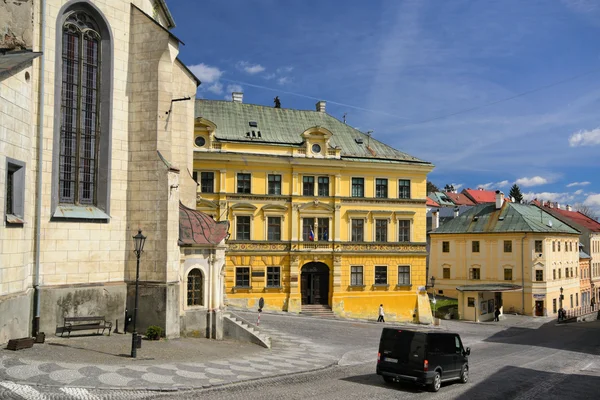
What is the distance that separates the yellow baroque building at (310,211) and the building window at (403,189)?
75 mm

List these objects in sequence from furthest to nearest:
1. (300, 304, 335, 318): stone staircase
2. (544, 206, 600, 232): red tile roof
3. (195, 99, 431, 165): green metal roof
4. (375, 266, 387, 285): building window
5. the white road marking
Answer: (544, 206, 600, 232): red tile roof
(375, 266, 387, 285): building window
(195, 99, 431, 165): green metal roof
(300, 304, 335, 318): stone staircase
the white road marking

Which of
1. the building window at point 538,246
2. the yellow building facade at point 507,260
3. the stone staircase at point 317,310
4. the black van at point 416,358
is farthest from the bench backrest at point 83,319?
the building window at point 538,246

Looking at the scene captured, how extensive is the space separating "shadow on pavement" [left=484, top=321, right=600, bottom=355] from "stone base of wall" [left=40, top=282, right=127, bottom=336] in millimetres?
24042

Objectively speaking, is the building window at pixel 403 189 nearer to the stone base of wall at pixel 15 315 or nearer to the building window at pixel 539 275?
the building window at pixel 539 275

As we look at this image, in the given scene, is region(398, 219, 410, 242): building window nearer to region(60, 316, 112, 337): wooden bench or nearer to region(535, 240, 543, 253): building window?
region(535, 240, 543, 253): building window

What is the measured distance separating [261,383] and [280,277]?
907 inches

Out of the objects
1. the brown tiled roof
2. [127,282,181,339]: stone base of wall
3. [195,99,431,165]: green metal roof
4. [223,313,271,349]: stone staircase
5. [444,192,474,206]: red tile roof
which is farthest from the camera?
[444,192,474,206]: red tile roof

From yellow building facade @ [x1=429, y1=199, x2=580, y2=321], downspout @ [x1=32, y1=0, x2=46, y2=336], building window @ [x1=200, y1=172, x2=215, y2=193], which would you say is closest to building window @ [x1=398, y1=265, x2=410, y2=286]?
yellow building facade @ [x1=429, y1=199, x2=580, y2=321]

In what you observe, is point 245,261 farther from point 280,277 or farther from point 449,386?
point 449,386

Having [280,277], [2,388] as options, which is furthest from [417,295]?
[2,388]

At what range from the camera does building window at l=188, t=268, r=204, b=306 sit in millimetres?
24109

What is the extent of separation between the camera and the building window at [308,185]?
4086cm

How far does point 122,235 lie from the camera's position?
22.0 metres

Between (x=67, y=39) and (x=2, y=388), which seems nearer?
(x=2, y=388)
